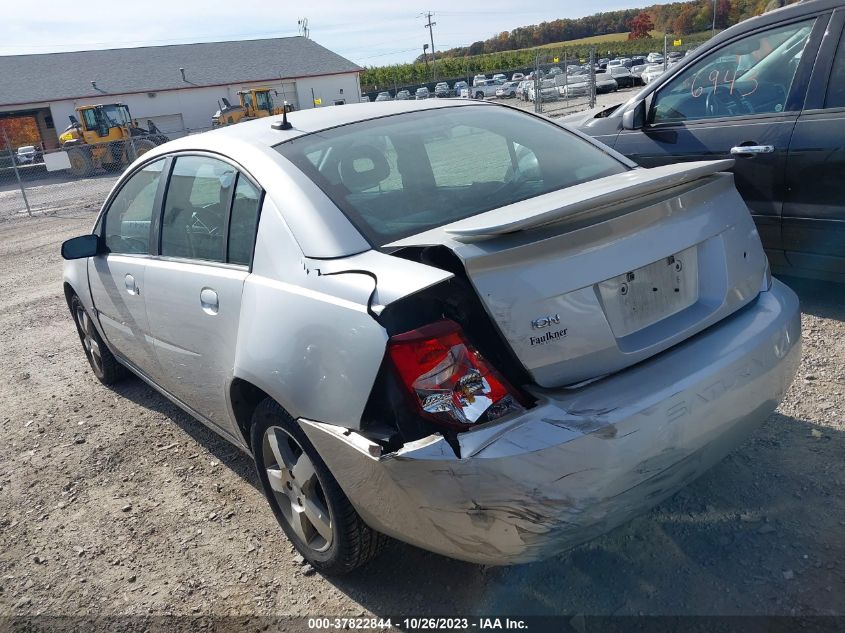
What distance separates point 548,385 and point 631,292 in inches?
16.7

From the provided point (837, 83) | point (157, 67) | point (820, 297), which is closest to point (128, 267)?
point (837, 83)

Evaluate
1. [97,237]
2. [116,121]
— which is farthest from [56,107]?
[97,237]

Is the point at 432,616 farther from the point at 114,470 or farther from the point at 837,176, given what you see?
the point at 837,176

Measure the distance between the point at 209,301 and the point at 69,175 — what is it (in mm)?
31641

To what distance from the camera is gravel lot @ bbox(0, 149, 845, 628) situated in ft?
7.88

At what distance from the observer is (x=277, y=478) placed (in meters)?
2.76

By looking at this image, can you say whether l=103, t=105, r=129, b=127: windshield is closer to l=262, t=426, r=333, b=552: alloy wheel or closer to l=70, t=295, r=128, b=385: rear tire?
l=70, t=295, r=128, b=385: rear tire

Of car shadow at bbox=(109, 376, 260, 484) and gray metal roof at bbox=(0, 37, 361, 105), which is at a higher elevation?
gray metal roof at bbox=(0, 37, 361, 105)

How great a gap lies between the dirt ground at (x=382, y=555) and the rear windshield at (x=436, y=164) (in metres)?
1.32

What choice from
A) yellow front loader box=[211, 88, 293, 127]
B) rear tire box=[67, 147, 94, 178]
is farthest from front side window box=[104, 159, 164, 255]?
yellow front loader box=[211, 88, 293, 127]

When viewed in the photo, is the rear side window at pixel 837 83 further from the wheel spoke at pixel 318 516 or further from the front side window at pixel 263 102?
the front side window at pixel 263 102

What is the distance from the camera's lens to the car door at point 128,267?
357 centimetres

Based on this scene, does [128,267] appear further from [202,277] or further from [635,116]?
[635,116]

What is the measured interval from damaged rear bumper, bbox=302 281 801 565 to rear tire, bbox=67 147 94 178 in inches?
1198
